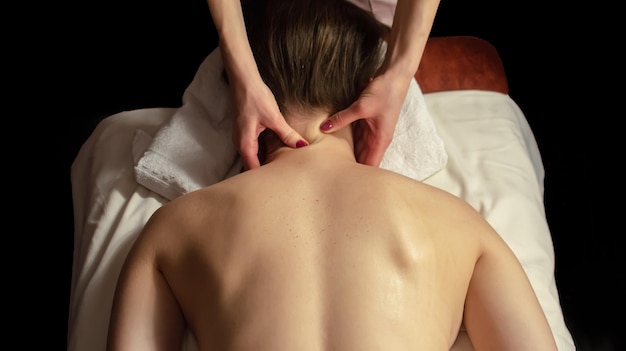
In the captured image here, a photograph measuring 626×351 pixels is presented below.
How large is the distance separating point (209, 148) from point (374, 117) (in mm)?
356

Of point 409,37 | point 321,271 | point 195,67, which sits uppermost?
point 409,37

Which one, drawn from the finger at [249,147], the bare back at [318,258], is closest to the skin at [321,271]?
the bare back at [318,258]

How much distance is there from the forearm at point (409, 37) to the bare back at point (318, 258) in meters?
0.28

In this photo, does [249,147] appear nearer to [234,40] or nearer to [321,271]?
[234,40]

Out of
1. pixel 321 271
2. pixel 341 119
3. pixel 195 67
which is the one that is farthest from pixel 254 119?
pixel 195 67

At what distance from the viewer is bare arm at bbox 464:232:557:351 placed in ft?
3.12

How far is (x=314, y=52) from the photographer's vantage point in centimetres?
111

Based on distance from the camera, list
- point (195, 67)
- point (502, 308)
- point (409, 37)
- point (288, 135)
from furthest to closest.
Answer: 1. point (195, 67)
2. point (409, 37)
3. point (288, 135)
4. point (502, 308)

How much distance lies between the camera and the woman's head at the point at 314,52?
1.10 metres

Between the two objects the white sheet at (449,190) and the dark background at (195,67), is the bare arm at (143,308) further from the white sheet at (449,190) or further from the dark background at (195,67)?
the dark background at (195,67)

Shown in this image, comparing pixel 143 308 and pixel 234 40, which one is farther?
pixel 234 40

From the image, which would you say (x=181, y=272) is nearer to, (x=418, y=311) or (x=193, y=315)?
(x=193, y=315)

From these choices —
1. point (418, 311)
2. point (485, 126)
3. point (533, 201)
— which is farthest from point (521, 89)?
point (418, 311)

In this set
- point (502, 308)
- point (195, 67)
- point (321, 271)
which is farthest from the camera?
point (195, 67)
